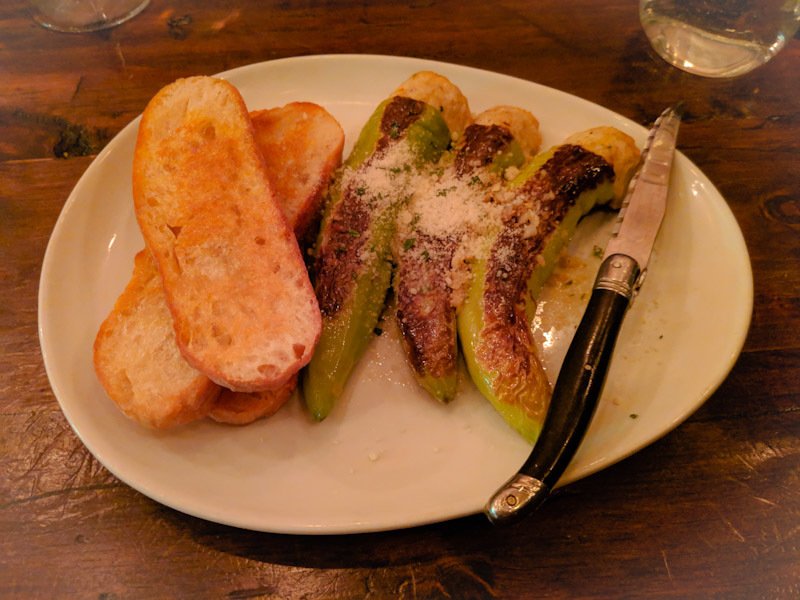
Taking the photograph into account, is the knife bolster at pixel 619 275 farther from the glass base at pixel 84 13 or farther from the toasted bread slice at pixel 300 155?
the glass base at pixel 84 13

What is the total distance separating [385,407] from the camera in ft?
4.44

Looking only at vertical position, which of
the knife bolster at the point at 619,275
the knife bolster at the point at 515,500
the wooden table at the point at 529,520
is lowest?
the wooden table at the point at 529,520

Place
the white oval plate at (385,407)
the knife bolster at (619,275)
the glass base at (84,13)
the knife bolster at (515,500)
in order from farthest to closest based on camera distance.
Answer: the glass base at (84,13) → the knife bolster at (619,275) → the white oval plate at (385,407) → the knife bolster at (515,500)

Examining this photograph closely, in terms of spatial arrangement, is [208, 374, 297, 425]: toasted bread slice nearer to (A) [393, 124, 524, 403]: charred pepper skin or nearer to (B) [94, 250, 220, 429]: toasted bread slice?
(B) [94, 250, 220, 429]: toasted bread slice

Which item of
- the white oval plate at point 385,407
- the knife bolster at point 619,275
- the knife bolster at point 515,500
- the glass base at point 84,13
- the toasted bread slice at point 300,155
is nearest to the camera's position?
the knife bolster at point 515,500

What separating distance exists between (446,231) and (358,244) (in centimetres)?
23

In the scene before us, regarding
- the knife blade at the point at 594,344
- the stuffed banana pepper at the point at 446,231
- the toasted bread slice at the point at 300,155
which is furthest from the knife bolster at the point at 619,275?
the toasted bread slice at the point at 300,155

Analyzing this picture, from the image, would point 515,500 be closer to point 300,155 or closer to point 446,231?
point 446,231

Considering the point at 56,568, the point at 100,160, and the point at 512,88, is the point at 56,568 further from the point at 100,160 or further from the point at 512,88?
the point at 512,88

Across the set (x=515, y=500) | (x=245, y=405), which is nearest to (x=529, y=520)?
(x=515, y=500)

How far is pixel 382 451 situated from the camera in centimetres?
128

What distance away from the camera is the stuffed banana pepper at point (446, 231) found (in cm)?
135

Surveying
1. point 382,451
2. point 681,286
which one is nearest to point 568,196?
point 681,286

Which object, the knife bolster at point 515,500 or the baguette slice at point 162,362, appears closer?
the knife bolster at point 515,500
